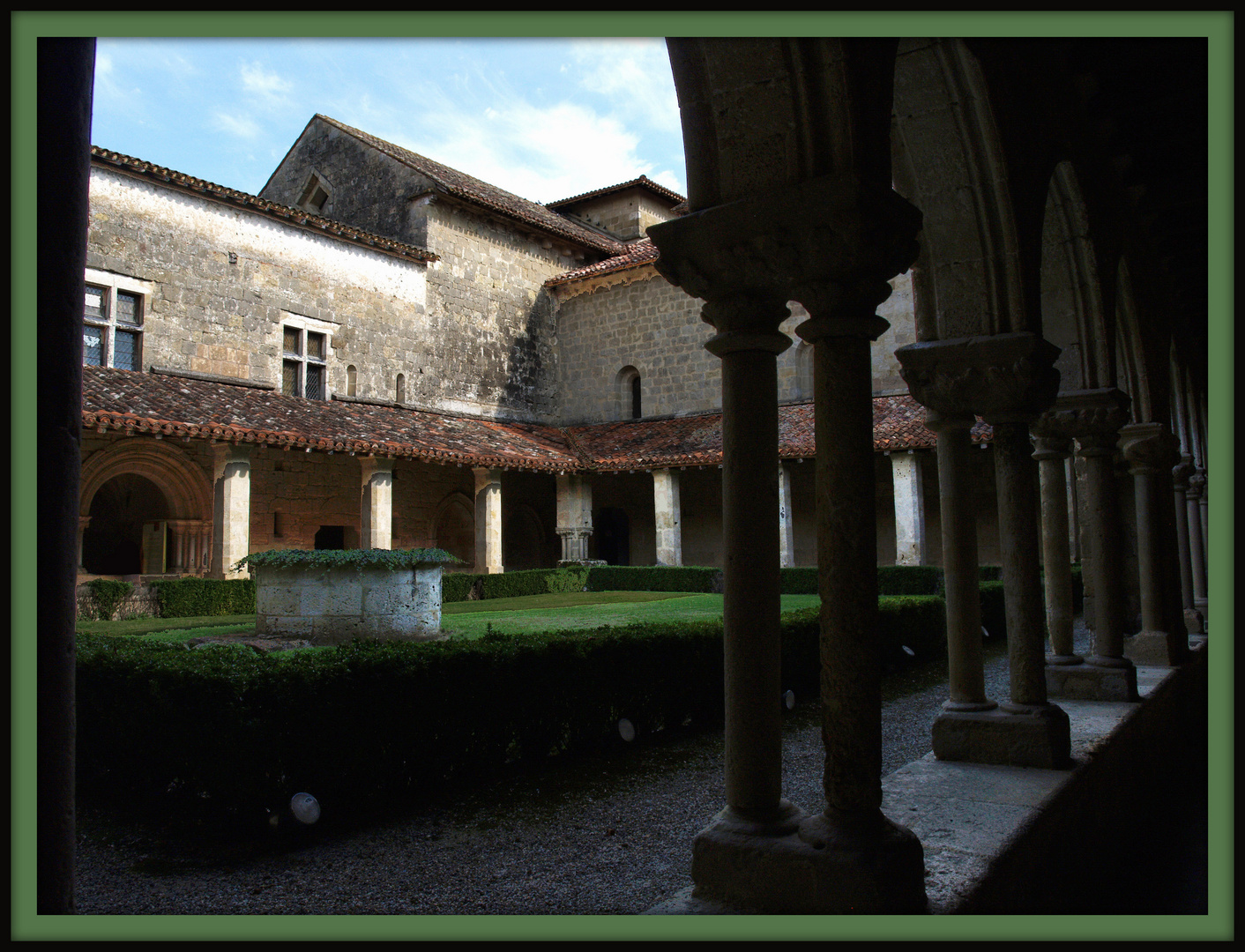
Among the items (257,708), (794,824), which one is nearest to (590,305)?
(257,708)

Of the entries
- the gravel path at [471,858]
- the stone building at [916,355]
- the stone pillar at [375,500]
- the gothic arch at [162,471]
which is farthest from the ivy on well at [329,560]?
the gothic arch at [162,471]

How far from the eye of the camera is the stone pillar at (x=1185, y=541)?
9234 millimetres

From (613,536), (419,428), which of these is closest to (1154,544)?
(419,428)

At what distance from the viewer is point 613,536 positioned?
23.4 metres

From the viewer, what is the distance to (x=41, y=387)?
1.24 m

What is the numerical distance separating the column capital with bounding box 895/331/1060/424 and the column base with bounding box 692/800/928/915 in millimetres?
2428

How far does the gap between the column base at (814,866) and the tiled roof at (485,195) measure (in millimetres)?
19345

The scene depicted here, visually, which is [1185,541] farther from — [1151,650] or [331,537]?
[331,537]

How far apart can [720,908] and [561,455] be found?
1750cm

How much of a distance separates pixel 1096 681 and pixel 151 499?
55.1ft

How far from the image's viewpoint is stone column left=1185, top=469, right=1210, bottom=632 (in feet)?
36.0

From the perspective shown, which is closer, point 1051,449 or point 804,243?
point 804,243

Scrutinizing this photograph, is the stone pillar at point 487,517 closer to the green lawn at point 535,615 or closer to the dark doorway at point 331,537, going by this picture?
the green lawn at point 535,615
